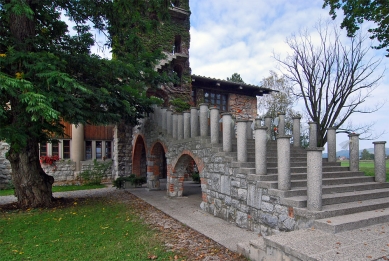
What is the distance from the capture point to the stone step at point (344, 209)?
400cm

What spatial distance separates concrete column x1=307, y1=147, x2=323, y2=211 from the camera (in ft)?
13.3

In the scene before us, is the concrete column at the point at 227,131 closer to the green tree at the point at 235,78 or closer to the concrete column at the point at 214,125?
the concrete column at the point at 214,125

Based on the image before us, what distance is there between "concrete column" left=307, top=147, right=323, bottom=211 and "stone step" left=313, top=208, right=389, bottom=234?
26cm

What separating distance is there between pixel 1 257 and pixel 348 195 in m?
6.00

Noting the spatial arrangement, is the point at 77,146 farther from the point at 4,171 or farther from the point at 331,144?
the point at 331,144

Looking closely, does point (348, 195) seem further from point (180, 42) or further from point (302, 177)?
point (180, 42)

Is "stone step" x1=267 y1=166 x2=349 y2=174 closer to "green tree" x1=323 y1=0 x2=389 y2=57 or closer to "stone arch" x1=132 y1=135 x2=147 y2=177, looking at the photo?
"green tree" x1=323 y1=0 x2=389 y2=57

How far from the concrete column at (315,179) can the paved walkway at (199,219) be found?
1.41 metres

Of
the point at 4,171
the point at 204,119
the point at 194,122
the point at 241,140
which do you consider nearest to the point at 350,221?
the point at 241,140

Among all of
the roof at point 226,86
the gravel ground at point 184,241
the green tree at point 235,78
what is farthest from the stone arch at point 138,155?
the green tree at point 235,78

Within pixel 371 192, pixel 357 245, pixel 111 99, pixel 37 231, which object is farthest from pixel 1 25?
pixel 371 192

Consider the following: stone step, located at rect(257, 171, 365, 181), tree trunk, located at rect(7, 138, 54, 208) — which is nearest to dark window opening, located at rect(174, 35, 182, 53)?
tree trunk, located at rect(7, 138, 54, 208)

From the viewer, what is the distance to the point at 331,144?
6785 millimetres

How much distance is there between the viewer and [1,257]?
416 centimetres
